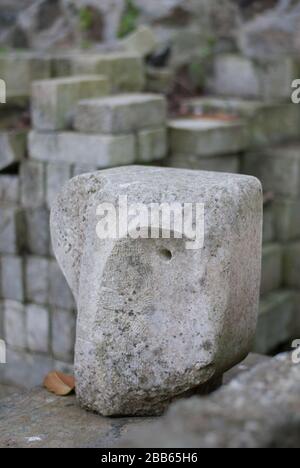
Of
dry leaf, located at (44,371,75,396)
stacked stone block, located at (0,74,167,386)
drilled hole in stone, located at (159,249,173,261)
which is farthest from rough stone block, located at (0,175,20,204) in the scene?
drilled hole in stone, located at (159,249,173,261)

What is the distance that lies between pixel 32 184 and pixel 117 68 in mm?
1320

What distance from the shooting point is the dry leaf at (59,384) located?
14.2ft

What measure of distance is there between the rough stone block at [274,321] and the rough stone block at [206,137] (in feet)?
3.71

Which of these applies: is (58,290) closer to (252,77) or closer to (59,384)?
(59,384)

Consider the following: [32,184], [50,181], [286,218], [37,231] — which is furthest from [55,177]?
[286,218]

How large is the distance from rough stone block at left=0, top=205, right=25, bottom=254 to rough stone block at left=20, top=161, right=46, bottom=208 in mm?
98

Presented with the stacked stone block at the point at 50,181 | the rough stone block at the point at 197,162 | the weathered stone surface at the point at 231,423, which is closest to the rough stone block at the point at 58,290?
the stacked stone block at the point at 50,181

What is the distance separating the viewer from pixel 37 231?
668cm

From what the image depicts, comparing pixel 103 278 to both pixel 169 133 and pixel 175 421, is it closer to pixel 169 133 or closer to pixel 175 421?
pixel 175 421

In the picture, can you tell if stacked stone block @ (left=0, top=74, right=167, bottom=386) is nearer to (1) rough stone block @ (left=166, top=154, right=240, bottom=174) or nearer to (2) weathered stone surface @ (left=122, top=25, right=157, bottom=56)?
(1) rough stone block @ (left=166, top=154, right=240, bottom=174)

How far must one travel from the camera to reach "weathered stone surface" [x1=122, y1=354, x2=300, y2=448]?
2.67 m

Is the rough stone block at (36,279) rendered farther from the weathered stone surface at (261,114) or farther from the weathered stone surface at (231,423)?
the weathered stone surface at (231,423)
